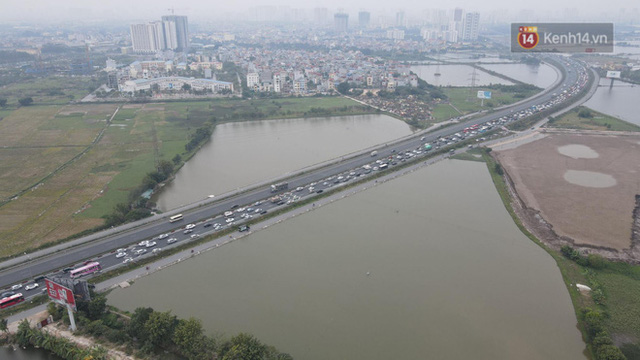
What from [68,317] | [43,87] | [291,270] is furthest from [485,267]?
[43,87]

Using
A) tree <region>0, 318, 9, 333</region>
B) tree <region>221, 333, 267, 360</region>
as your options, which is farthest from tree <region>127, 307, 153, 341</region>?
tree <region>0, 318, 9, 333</region>

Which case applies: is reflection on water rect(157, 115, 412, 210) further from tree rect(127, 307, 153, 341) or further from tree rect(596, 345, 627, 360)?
tree rect(596, 345, 627, 360)

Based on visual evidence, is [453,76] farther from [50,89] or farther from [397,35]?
[397,35]

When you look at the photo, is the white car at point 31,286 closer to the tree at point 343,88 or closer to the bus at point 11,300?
the bus at point 11,300

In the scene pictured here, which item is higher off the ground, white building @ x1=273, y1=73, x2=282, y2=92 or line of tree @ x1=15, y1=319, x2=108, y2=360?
white building @ x1=273, y1=73, x2=282, y2=92

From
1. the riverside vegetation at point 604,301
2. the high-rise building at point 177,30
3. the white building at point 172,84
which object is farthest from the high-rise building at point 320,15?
the riverside vegetation at point 604,301

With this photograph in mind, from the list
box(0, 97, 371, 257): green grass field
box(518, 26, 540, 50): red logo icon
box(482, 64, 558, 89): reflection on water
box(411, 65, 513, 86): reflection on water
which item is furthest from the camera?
box(482, 64, 558, 89): reflection on water
